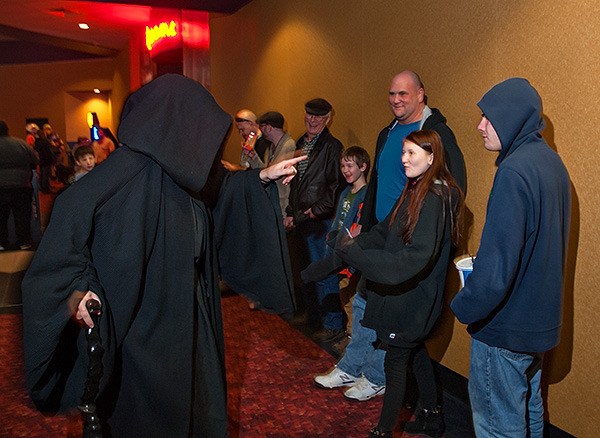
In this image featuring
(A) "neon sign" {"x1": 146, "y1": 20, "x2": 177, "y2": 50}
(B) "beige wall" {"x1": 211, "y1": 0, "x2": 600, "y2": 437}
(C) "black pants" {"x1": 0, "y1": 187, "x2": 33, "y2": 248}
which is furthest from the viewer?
(A) "neon sign" {"x1": 146, "y1": 20, "x2": 177, "y2": 50}

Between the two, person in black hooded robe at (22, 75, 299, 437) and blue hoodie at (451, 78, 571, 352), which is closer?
person in black hooded robe at (22, 75, 299, 437)

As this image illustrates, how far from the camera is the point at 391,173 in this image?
3.46 meters

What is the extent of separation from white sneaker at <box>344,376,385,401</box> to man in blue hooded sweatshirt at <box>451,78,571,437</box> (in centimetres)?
120

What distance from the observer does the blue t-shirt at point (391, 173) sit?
134 inches

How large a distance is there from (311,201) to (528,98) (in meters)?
2.52

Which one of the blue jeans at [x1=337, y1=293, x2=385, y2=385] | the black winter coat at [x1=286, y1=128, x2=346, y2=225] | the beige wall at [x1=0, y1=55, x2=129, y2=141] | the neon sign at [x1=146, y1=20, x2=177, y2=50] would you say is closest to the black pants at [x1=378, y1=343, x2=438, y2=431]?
the blue jeans at [x1=337, y1=293, x2=385, y2=385]

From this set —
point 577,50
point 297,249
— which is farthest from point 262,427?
point 577,50

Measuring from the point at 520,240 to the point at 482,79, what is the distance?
1.56m

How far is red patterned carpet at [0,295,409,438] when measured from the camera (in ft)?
10.7

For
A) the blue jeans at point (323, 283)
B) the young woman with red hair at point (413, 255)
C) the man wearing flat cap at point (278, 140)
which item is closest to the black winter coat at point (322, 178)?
the blue jeans at point (323, 283)

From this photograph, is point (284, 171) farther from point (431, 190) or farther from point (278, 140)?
point (278, 140)

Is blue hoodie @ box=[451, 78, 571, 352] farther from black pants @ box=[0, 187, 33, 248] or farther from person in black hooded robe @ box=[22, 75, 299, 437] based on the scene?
black pants @ box=[0, 187, 33, 248]

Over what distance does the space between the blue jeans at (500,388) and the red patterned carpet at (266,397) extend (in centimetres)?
88

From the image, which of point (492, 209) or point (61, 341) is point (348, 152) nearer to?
point (492, 209)
